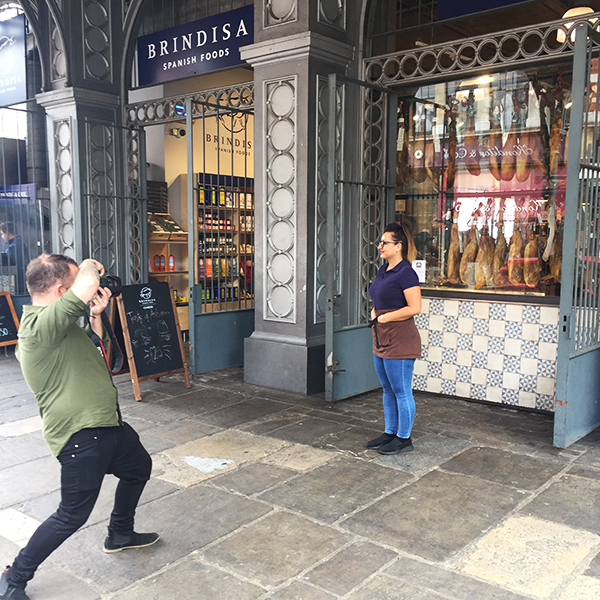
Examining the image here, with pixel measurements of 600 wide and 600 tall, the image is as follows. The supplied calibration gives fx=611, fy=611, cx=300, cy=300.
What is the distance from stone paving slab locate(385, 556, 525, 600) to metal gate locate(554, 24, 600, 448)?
7.12ft

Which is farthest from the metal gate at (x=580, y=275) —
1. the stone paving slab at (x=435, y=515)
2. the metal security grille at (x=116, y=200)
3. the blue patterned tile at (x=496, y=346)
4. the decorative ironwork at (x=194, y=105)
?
the metal security grille at (x=116, y=200)

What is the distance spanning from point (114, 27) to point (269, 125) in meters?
3.74

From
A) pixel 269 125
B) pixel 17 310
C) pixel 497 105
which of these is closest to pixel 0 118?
pixel 17 310

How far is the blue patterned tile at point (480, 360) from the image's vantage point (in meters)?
6.11

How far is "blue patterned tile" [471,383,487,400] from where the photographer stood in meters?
6.14

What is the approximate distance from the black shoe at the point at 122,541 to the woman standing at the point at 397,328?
2.04 m

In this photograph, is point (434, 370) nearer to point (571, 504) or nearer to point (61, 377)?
Answer: point (571, 504)

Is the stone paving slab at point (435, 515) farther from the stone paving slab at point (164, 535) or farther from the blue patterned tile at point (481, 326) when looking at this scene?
the blue patterned tile at point (481, 326)

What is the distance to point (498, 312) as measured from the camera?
602 cm

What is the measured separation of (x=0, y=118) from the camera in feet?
35.8

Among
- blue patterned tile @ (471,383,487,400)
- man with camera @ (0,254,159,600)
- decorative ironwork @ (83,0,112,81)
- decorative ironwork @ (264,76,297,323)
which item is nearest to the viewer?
man with camera @ (0,254,159,600)

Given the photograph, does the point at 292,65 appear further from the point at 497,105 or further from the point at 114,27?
the point at 114,27

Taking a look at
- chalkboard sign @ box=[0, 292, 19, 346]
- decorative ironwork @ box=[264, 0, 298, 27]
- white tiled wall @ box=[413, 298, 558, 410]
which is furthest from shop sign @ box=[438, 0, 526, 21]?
chalkboard sign @ box=[0, 292, 19, 346]

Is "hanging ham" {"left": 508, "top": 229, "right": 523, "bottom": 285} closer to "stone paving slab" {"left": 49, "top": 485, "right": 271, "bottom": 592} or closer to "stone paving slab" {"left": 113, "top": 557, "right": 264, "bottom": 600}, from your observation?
"stone paving slab" {"left": 49, "top": 485, "right": 271, "bottom": 592}
